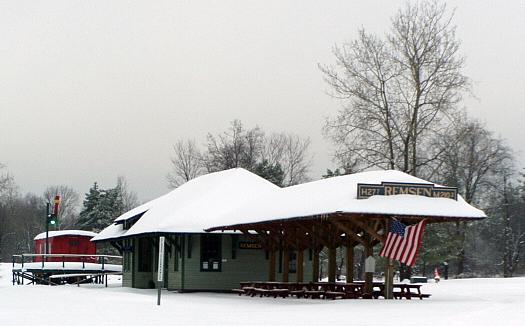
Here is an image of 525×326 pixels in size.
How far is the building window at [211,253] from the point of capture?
115 ft

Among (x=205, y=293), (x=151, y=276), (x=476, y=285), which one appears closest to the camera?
(x=205, y=293)

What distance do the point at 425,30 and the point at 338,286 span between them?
18265 mm

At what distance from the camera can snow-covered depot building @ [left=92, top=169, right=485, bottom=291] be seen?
24.5 metres

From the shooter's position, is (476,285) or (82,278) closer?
(476,285)

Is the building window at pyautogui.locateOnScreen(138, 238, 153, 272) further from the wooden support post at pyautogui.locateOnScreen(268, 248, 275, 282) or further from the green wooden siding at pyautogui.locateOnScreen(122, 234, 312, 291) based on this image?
the wooden support post at pyautogui.locateOnScreen(268, 248, 275, 282)

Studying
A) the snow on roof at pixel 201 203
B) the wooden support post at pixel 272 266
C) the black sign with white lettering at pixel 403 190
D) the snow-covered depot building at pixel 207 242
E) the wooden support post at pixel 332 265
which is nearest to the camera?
the black sign with white lettering at pixel 403 190

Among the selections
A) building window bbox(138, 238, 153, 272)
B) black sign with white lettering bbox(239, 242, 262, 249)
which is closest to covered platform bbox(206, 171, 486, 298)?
black sign with white lettering bbox(239, 242, 262, 249)

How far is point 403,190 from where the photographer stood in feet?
81.5

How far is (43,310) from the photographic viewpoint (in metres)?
21.2

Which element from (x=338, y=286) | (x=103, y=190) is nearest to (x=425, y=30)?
(x=338, y=286)

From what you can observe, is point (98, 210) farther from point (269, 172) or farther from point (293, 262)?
point (293, 262)

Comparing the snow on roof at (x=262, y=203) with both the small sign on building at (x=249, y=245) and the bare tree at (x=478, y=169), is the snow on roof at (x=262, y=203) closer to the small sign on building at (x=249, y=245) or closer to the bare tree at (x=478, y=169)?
the small sign on building at (x=249, y=245)

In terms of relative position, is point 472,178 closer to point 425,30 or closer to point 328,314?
point 425,30

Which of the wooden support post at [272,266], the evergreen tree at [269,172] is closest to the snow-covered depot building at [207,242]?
the wooden support post at [272,266]
